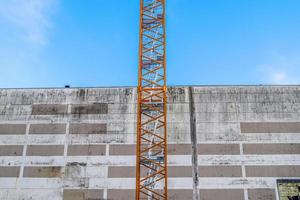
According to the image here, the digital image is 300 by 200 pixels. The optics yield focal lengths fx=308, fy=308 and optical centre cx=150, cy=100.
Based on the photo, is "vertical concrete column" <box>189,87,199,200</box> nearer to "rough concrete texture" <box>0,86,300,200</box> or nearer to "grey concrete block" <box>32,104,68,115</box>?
"rough concrete texture" <box>0,86,300,200</box>

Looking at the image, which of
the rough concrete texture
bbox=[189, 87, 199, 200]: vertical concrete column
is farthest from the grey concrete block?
bbox=[189, 87, 199, 200]: vertical concrete column

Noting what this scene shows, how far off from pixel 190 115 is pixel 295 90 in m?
15.2

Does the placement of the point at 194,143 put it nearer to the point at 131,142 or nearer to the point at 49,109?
the point at 131,142

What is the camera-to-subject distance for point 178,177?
3869 cm

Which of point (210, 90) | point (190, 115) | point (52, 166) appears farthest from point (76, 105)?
point (210, 90)

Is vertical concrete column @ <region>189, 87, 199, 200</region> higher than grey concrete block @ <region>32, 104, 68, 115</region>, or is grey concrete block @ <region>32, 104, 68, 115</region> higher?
grey concrete block @ <region>32, 104, 68, 115</region>

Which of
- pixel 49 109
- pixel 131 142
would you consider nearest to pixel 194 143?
pixel 131 142

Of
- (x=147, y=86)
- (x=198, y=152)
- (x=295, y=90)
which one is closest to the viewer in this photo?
(x=147, y=86)

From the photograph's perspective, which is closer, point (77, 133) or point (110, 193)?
point (110, 193)

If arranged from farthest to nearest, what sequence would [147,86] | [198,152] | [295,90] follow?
[295,90] → [198,152] → [147,86]

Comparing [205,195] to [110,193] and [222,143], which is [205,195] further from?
[110,193]

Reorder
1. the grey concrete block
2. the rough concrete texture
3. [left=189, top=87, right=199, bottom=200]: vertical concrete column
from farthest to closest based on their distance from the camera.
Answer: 1. the grey concrete block
2. the rough concrete texture
3. [left=189, top=87, right=199, bottom=200]: vertical concrete column

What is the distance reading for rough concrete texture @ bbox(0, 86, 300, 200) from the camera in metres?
38.7

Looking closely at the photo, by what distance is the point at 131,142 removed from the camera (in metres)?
40.6
